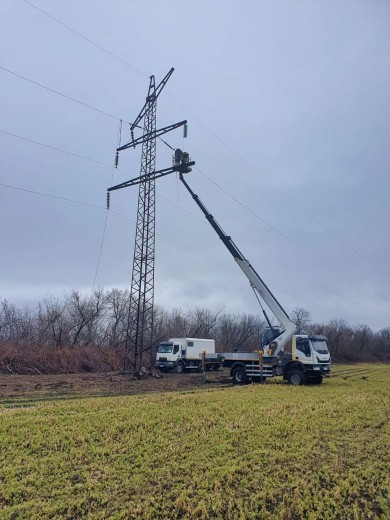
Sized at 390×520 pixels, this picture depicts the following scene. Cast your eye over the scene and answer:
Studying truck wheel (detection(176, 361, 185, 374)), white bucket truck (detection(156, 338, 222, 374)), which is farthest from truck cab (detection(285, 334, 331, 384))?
truck wheel (detection(176, 361, 185, 374))

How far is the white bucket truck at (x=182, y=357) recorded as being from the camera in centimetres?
3519

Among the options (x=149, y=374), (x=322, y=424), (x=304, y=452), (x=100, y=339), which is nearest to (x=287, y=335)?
(x=149, y=374)

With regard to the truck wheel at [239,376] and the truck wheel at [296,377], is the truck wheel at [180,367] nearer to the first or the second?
the truck wheel at [239,376]

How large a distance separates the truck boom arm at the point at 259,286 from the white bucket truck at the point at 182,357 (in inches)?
492

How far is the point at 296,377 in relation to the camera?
871 inches

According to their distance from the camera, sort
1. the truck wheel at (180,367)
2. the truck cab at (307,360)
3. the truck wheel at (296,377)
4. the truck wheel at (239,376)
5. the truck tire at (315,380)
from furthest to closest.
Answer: the truck wheel at (180,367) < the truck wheel at (239,376) < the truck tire at (315,380) < the truck cab at (307,360) < the truck wheel at (296,377)

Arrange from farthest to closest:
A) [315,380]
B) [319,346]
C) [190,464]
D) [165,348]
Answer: [165,348] → [315,380] → [319,346] → [190,464]

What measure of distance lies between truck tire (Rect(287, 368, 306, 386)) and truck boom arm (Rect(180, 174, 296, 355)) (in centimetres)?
138

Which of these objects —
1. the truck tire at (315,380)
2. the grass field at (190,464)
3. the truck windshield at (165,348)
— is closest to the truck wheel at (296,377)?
the truck tire at (315,380)

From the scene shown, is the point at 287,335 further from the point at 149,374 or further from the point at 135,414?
the point at 135,414

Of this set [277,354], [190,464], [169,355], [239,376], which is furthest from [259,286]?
[190,464]

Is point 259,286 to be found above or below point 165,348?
above

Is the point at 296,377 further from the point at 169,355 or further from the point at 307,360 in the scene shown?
the point at 169,355

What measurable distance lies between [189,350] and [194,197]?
16.6 m
